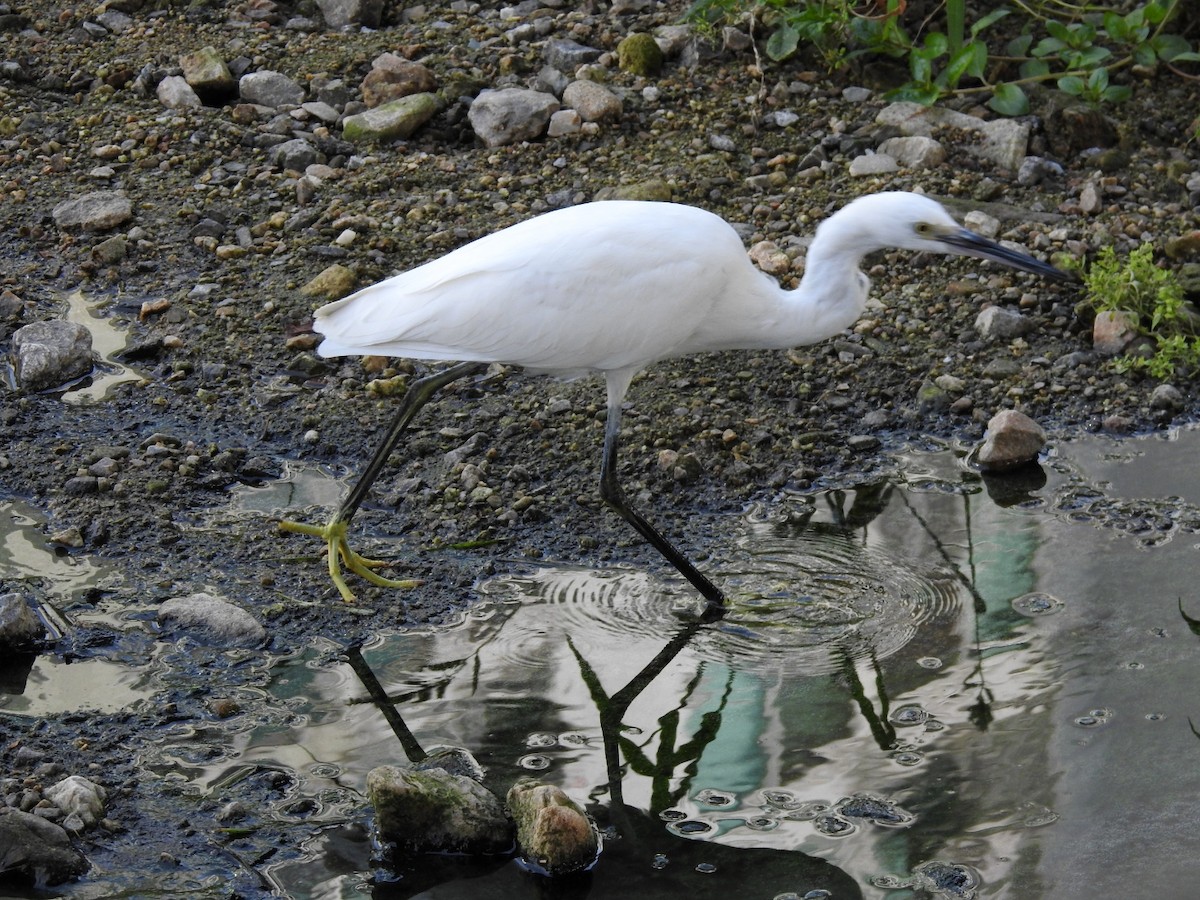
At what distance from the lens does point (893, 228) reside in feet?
13.3

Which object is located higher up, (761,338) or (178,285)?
(761,338)

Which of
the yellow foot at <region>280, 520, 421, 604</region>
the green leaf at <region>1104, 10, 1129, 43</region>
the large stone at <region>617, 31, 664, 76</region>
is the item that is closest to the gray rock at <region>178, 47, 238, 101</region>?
the large stone at <region>617, 31, 664, 76</region>

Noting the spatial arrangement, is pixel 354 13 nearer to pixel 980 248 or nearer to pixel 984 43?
pixel 984 43

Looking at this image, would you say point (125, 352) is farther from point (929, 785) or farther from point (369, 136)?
point (929, 785)

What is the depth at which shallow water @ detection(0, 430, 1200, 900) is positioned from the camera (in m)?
3.04

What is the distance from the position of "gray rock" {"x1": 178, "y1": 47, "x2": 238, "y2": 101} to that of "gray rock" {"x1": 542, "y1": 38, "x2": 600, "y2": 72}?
1542mm

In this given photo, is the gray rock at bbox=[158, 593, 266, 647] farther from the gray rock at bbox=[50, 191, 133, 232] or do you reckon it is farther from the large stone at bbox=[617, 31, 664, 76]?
the large stone at bbox=[617, 31, 664, 76]

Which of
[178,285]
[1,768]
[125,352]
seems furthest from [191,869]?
[178,285]

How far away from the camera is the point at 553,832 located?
9.84 feet

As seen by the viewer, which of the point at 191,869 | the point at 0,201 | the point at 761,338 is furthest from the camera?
the point at 0,201

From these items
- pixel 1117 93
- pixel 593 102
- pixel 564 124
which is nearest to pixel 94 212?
pixel 564 124

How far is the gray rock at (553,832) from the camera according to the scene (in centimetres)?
300

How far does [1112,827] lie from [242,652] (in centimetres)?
226

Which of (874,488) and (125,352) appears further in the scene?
(125,352)
